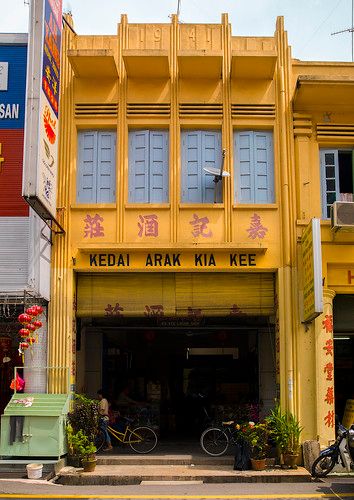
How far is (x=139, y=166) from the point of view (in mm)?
15695

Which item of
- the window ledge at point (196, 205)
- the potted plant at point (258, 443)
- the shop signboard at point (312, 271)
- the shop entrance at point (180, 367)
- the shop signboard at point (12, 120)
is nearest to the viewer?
the shop signboard at point (312, 271)

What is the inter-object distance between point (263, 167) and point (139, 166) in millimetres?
2962

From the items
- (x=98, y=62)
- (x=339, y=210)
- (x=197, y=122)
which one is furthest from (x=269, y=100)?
(x=98, y=62)

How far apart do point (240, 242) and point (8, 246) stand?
524 cm

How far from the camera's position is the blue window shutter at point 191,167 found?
15602 millimetres

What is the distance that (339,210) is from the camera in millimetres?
14891

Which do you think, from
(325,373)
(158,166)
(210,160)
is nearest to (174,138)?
(158,166)

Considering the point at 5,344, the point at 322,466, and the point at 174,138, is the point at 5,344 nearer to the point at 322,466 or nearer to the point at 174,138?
the point at 174,138

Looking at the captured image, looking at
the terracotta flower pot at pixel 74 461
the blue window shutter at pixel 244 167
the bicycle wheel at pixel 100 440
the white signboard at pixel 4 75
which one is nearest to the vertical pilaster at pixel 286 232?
the blue window shutter at pixel 244 167

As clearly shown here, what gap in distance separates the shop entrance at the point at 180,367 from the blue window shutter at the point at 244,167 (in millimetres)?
3832

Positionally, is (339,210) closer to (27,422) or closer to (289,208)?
(289,208)

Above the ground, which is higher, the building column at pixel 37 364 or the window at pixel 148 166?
the window at pixel 148 166

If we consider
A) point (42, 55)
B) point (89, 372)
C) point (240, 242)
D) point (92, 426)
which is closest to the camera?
point (42, 55)

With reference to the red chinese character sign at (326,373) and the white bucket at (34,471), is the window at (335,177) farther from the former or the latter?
the white bucket at (34,471)
